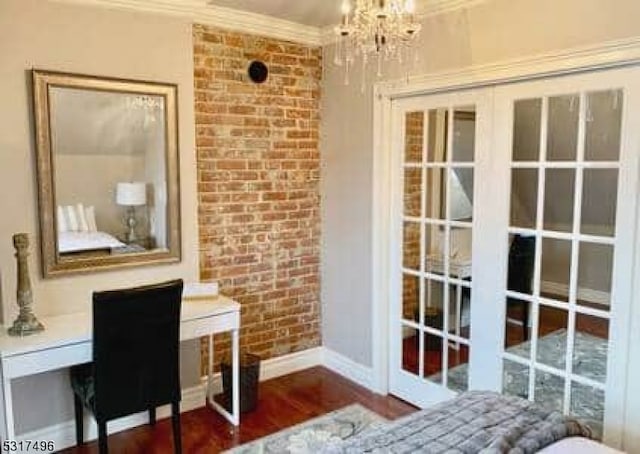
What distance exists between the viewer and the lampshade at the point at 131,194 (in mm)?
3045

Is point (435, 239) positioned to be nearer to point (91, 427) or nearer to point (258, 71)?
point (258, 71)

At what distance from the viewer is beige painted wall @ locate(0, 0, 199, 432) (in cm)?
266

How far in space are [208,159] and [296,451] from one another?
189cm

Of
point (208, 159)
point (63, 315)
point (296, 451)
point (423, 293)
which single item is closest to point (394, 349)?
point (423, 293)

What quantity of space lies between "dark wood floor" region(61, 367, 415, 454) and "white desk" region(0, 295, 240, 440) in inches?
21.4

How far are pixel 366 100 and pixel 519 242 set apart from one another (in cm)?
144

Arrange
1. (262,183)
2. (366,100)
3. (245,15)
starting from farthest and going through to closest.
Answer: (262,183), (366,100), (245,15)

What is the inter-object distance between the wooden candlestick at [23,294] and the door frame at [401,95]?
6.85 feet

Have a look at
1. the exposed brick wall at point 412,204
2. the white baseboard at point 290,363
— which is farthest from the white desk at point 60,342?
the exposed brick wall at point 412,204

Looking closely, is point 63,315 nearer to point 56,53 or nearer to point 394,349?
point 56,53

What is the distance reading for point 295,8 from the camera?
335cm

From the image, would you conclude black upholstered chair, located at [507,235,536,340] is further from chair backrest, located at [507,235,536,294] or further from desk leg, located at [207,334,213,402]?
desk leg, located at [207,334,213,402]

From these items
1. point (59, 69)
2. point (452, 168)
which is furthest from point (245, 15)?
point (452, 168)

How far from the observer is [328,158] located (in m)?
3.90
